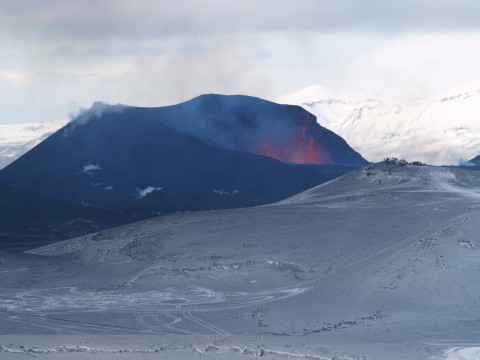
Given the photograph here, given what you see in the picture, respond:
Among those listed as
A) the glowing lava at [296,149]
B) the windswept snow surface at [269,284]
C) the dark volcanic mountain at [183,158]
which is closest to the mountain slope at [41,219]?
the dark volcanic mountain at [183,158]

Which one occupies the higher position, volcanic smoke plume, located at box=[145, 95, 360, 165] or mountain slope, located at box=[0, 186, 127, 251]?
volcanic smoke plume, located at box=[145, 95, 360, 165]

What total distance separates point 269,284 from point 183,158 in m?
77.0

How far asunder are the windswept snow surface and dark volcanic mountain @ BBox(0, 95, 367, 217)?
42825 millimetres

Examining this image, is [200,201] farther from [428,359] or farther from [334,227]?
[428,359]

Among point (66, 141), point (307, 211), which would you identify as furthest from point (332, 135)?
point (307, 211)

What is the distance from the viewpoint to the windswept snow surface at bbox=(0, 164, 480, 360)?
35.9m

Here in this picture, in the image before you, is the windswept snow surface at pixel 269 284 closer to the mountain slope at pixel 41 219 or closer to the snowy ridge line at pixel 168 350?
the snowy ridge line at pixel 168 350

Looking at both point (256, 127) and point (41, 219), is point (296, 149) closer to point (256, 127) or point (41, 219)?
point (256, 127)

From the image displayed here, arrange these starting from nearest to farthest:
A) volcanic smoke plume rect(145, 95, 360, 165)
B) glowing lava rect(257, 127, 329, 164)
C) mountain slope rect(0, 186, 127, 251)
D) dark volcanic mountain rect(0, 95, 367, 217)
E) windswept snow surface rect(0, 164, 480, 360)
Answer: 1. windswept snow surface rect(0, 164, 480, 360)
2. mountain slope rect(0, 186, 127, 251)
3. dark volcanic mountain rect(0, 95, 367, 217)
4. volcanic smoke plume rect(145, 95, 360, 165)
5. glowing lava rect(257, 127, 329, 164)

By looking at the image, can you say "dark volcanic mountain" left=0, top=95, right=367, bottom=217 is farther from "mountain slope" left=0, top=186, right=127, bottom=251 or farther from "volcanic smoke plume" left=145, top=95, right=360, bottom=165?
"mountain slope" left=0, top=186, right=127, bottom=251

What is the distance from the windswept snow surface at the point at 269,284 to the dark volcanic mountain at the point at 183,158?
4283cm

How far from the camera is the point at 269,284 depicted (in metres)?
52.2

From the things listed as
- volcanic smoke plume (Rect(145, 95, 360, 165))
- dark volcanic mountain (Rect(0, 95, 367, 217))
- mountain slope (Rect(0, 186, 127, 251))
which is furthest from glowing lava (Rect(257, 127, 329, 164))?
mountain slope (Rect(0, 186, 127, 251))

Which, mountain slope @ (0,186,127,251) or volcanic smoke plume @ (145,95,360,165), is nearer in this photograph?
mountain slope @ (0,186,127,251)
